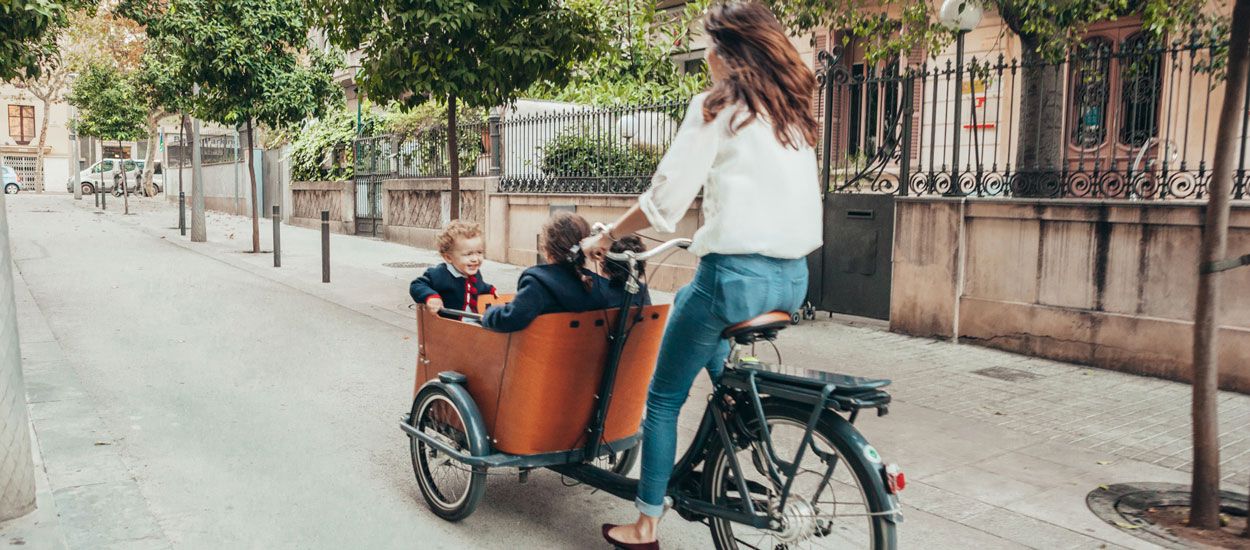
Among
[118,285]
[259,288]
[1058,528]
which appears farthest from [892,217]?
[118,285]

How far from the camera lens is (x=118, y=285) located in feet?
38.3

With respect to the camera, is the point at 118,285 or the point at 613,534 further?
the point at 118,285

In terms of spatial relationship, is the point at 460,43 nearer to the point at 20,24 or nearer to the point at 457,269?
the point at 457,269

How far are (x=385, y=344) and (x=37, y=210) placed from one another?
28252 mm

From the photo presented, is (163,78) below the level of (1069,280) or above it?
above

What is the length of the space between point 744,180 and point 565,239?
2.70ft

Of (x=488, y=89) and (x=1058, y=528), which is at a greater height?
(x=488, y=89)

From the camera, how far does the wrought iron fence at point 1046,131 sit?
291 inches

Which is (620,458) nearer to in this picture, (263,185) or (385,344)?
(385,344)

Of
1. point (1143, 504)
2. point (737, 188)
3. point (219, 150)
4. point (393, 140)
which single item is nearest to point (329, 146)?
point (393, 140)

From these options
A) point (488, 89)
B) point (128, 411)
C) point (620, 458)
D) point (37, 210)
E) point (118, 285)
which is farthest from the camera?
point (37, 210)

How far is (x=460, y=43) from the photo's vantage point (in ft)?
29.2

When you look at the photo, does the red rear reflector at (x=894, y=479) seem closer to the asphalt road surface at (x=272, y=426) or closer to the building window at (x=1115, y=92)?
the asphalt road surface at (x=272, y=426)

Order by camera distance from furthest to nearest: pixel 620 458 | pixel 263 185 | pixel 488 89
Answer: pixel 263 185, pixel 488 89, pixel 620 458
